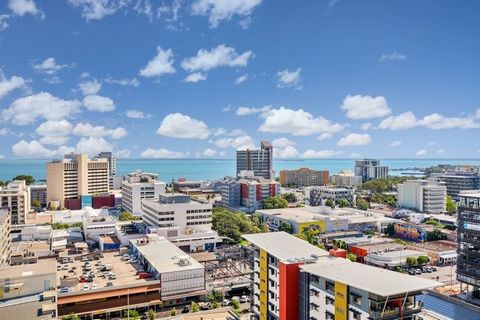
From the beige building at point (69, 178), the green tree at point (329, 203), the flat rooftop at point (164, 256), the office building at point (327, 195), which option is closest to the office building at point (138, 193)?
the beige building at point (69, 178)

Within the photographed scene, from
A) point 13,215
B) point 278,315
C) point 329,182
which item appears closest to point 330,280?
point 278,315

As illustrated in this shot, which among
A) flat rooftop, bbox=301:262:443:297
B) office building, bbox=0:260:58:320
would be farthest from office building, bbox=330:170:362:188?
flat rooftop, bbox=301:262:443:297

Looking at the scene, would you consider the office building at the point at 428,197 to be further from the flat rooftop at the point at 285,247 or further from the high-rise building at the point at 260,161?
the flat rooftop at the point at 285,247

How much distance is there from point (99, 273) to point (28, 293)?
7290 millimetres

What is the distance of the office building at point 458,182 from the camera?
6241 centimetres

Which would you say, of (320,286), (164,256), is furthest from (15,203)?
(320,286)

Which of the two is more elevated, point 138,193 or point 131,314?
point 138,193

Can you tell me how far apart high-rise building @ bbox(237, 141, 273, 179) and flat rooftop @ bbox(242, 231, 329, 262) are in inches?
2596

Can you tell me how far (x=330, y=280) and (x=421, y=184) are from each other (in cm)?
4533

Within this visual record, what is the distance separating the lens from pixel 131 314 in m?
19.6

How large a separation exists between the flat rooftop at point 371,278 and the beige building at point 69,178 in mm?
49061

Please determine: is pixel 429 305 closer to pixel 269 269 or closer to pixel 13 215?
pixel 269 269

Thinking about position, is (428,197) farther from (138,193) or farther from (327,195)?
(138,193)

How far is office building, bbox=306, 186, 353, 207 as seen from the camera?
185ft
